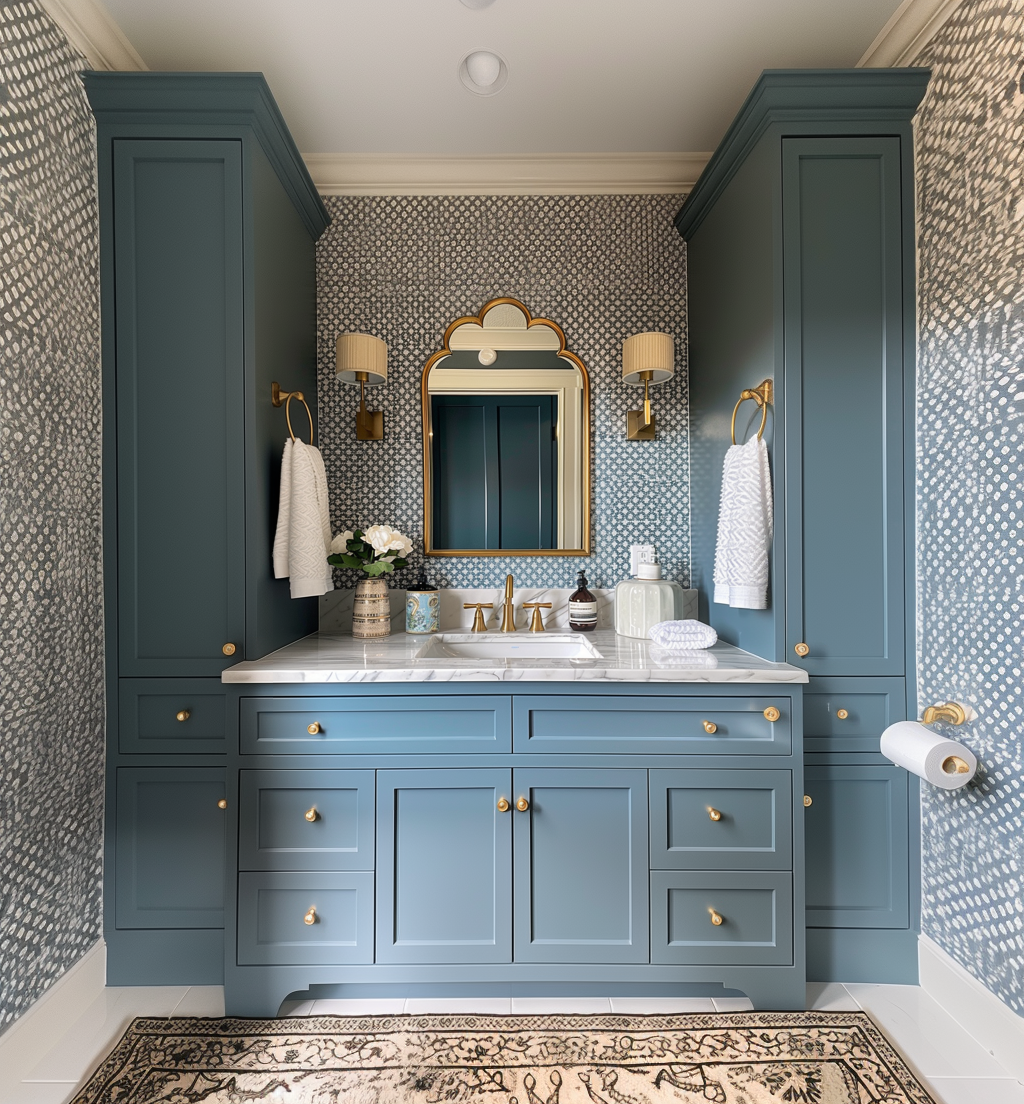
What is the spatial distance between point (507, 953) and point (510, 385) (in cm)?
186

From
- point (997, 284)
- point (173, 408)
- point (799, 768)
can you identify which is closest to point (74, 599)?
point (173, 408)

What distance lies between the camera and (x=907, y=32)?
171 centimetres

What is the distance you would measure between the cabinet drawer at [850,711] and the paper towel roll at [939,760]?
20cm

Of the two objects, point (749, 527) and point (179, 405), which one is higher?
point (179, 405)

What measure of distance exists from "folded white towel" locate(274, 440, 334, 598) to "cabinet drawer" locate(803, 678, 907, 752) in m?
1.51

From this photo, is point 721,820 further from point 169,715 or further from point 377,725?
point 169,715

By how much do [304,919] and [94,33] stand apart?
8.14ft

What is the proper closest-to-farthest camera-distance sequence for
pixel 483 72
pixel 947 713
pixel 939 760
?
pixel 939 760, pixel 947 713, pixel 483 72

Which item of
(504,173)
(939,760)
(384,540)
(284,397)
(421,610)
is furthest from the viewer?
(504,173)

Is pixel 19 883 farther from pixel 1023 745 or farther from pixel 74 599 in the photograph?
pixel 1023 745

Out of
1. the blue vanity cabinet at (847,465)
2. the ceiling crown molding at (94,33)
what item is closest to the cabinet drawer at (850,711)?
the blue vanity cabinet at (847,465)

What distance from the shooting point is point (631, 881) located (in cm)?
Result: 160

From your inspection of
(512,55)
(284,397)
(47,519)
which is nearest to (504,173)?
(512,55)

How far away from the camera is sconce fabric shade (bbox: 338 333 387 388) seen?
7.02 ft
